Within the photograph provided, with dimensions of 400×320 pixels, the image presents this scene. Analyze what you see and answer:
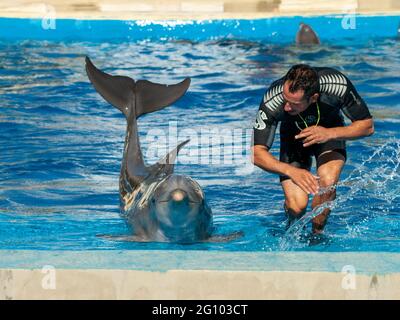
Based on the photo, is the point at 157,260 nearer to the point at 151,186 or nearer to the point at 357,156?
the point at 151,186

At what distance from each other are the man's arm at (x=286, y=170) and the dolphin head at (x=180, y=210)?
400 millimetres

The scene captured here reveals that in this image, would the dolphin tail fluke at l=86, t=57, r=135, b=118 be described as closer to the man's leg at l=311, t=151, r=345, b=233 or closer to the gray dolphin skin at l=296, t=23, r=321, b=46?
the man's leg at l=311, t=151, r=345, b=233

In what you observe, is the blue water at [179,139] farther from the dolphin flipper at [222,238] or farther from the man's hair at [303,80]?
the man's hair at [303,80]

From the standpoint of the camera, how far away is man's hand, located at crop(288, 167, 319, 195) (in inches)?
179

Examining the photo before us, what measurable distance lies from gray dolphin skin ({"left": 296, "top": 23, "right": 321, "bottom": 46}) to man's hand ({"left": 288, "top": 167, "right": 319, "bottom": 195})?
269 inches

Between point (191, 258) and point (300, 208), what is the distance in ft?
5.50

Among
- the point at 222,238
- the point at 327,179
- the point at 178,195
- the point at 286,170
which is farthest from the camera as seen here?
the point at 327,179

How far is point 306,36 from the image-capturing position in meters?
11.3

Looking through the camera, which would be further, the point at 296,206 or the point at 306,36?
the point at 306,36

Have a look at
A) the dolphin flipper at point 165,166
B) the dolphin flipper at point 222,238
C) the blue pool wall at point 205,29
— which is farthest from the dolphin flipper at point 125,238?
the blue pool wall at point 205,29

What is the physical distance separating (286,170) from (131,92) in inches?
66.4

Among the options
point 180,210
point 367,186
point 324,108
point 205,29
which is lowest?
point 367,186

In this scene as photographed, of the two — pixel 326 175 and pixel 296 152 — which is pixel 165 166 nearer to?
pixel 296 152

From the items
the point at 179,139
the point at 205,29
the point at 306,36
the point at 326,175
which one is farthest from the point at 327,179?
the point at 205,29
